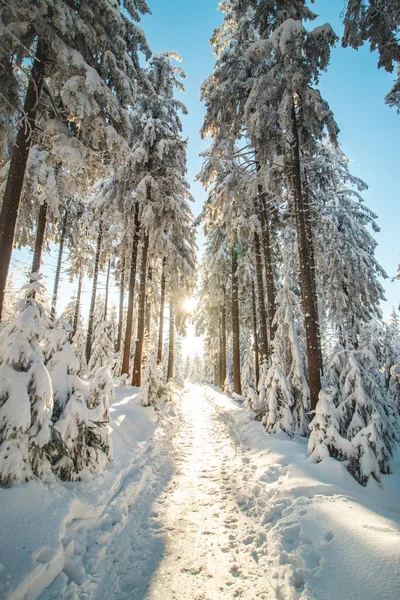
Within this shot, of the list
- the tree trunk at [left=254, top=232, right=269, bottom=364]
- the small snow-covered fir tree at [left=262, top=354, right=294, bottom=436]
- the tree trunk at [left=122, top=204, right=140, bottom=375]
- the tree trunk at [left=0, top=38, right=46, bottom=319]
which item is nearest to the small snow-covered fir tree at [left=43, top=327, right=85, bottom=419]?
the tree trunk at [left=0, top=38, right=46, bottom=319]

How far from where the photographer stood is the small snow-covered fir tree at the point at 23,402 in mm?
3180

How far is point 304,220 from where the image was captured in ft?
26.6

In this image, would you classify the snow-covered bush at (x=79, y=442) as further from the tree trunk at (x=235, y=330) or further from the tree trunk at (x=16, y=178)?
the tree trunk at (x=235, y=330)

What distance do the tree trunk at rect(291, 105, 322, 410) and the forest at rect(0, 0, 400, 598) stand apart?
0.05 m

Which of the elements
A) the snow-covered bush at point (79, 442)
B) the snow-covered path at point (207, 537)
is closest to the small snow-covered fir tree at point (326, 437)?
the snow-covered path at point (207, 537)

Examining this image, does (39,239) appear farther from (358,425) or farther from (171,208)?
(358,425)

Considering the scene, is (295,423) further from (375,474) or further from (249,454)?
(375,474)

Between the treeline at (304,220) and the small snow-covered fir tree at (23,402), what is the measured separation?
5.14 meters

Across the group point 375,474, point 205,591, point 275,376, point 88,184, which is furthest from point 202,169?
point 205,591

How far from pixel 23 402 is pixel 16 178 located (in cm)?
567

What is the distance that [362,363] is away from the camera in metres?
6.96

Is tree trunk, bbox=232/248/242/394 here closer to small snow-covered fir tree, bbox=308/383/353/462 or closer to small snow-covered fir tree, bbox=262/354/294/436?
small snow-covered fir tree, bbox=262/354/294/436

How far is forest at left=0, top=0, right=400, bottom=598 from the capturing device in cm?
439

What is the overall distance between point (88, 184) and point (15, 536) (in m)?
8.91
